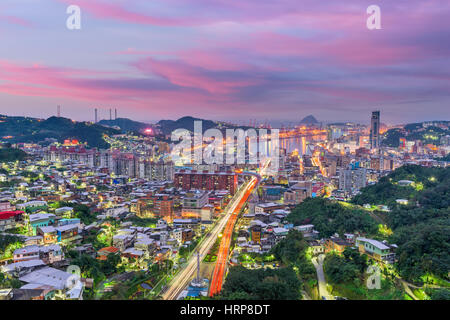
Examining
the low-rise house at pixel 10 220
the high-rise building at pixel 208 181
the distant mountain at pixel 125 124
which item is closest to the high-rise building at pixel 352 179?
the high-rise building at pixel 208 181

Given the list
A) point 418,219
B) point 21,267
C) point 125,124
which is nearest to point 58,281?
point 21,267

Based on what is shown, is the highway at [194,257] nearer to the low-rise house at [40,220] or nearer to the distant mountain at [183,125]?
the low-rise house at [40,220]

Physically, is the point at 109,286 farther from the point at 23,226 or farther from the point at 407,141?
the point at 407,141

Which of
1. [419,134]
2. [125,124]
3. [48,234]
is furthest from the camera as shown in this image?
[125,124]

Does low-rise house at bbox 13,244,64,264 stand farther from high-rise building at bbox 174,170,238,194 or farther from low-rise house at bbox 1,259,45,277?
high-rise building at bbox 174,170,238,194

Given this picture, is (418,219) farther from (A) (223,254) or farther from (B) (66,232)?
(B) (66,232)

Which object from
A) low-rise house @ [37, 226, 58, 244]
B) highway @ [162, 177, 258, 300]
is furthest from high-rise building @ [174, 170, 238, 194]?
low-rise house @ [37, 226, 58, 244]

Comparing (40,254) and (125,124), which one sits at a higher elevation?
(125,124)
